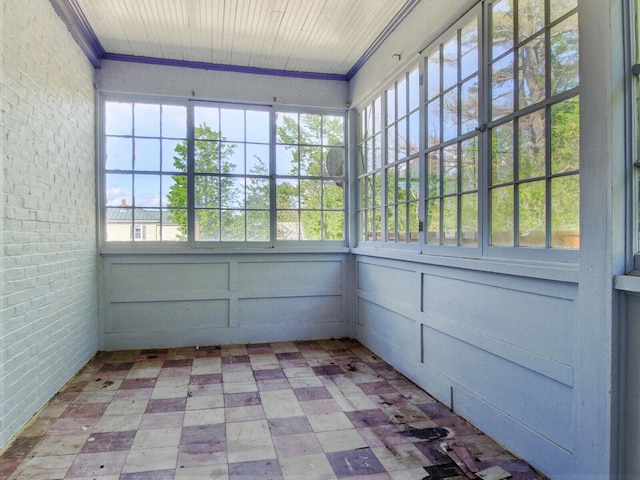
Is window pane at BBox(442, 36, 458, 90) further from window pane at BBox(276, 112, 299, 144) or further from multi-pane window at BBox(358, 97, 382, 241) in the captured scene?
window pane at BBox(276, 112, 299, 144)

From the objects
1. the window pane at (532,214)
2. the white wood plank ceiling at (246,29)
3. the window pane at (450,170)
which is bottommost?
the window pane at (532,214)

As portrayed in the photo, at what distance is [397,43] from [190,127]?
234 centimetres

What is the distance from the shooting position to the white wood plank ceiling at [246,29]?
339 centimetres

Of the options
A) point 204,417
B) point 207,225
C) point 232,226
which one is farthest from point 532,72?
point 207,225

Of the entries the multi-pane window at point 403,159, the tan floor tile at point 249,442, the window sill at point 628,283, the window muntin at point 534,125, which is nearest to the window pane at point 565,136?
the window muntin at point 534,125

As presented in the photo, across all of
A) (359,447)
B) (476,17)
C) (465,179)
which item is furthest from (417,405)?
(476,17)

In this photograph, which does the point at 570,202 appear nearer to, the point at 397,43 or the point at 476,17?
the point at 476,17

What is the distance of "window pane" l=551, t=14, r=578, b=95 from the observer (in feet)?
6.35

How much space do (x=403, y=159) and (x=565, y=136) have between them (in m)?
1.70

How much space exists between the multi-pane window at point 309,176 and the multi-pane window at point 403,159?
1046 mm

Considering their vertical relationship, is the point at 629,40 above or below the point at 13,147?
above

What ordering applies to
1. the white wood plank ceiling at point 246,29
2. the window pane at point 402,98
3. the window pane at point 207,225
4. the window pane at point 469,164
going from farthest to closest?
1. the window pane at point 207,225
2. the window pane at point 402,98
3. the white wood plank ceiling at point 246,29
4. the window pane at point 469,164

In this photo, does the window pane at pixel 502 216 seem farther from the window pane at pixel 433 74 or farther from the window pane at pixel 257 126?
the window pane at pixel 257 126

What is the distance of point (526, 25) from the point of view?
224 centimetres
